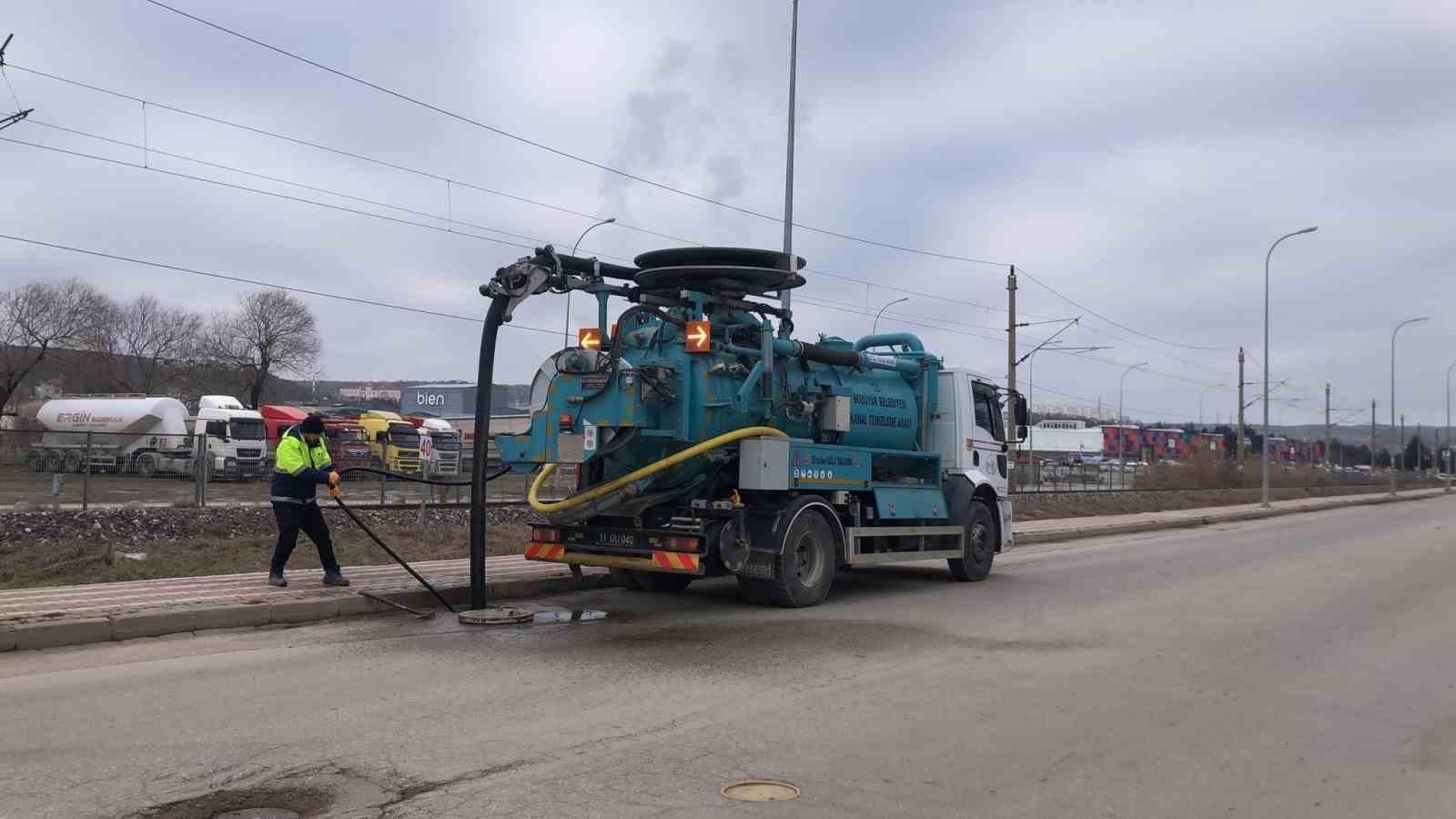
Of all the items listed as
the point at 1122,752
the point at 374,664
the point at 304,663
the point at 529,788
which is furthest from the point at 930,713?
the point at 304,663

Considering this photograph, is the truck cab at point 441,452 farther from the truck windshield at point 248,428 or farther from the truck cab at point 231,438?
the truck windshield at point 248,428

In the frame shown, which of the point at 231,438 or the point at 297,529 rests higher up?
the point at 231,438

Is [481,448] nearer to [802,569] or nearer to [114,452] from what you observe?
[802,569]

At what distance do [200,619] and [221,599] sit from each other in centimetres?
62

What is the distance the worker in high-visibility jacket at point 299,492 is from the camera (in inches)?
404

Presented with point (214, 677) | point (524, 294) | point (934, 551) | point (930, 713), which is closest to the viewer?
point (930, 713)

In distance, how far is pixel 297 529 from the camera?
1042 centimetres

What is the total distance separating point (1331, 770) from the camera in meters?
5.47

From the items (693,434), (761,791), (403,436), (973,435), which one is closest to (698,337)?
(693,434)

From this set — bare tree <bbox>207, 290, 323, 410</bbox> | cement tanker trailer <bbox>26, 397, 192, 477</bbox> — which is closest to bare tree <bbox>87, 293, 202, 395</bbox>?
bare tree <bbox>207, 290, 323, 410</bbox>

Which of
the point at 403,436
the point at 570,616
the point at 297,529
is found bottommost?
the point at 570,616

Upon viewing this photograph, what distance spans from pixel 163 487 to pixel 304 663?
1127cm

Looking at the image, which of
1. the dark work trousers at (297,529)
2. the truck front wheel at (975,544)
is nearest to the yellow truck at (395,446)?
the truck front wheel at (975,544)

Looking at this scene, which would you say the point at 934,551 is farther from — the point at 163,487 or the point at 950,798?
the point at 163,487
